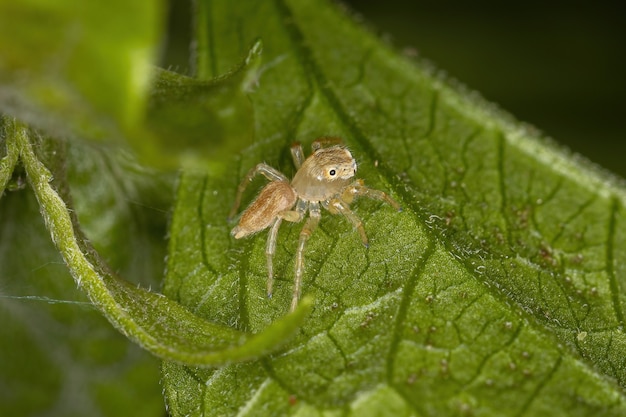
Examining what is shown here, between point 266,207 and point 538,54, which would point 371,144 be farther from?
point 538,54

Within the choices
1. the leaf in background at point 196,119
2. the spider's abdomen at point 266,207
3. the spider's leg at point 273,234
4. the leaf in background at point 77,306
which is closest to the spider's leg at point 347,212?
the spider's leg at point 273,234

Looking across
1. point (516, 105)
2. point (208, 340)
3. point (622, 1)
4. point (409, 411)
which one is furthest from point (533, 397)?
point (622, 1)

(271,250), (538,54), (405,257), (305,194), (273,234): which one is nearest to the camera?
(405,257)

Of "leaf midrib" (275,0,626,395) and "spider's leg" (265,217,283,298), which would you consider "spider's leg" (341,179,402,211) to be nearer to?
"leaf midrib" (275,0,626,395)

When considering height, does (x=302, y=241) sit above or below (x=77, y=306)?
above

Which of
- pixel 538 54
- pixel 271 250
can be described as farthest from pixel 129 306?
pixel 538 54

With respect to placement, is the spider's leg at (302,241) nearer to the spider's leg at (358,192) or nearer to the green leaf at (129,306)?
the spider's leg at (358,192)

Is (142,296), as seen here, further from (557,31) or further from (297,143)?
(557,31)
